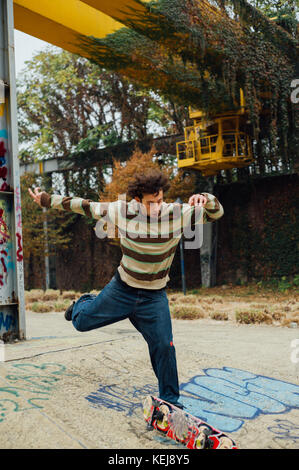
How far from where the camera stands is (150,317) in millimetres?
3004

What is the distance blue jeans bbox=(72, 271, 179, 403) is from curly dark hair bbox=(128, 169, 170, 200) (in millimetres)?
644

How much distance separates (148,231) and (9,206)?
3.66 meters

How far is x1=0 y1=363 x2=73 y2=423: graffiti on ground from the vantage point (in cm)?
335

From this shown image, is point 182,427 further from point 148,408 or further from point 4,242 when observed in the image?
point 4,242

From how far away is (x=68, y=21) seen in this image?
11.9 meters

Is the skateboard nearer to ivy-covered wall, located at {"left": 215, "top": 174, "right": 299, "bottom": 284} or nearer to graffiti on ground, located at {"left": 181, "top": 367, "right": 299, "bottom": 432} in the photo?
graffiti on ground, located at {"left": 181, "top": 367, "right": 299, "bottom": 432}

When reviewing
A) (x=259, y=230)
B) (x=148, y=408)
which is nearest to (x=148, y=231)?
(x=148, y=408)

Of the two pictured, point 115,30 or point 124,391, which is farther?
point 115,30

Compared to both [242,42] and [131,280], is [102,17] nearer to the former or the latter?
[242,42]

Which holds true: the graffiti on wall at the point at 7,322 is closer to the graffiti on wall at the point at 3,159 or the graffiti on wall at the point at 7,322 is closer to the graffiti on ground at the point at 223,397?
the graffiti on wall at the point at 3,159

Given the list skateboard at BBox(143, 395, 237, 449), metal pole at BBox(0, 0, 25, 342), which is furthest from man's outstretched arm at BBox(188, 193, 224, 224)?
metal pole at BBox(0, 0, 25, 342)
